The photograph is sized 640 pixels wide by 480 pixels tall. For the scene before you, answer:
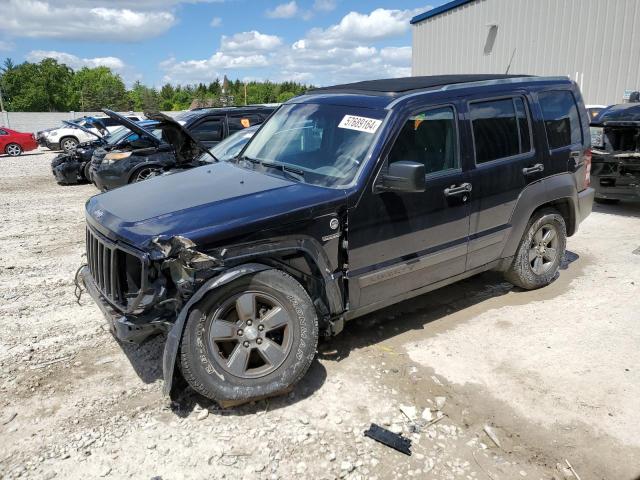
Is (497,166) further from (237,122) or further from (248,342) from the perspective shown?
(237,122)

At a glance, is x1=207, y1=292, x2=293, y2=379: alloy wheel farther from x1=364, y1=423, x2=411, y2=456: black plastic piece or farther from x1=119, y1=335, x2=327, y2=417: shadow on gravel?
x1=364, y1=423, x2=411, y2=456: black plastic piece

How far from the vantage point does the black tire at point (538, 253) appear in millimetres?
4941

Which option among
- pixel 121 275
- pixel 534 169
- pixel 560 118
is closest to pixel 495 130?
pixel 534 169

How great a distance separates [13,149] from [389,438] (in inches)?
980

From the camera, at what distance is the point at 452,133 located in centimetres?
409

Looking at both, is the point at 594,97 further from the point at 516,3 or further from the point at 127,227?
the point at 127,227

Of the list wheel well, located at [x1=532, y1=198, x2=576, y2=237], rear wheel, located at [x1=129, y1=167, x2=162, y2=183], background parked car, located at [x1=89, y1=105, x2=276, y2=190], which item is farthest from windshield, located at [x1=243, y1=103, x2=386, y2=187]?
rear wheel, located at [x1=129, y1=167, x2=162, y2=183]

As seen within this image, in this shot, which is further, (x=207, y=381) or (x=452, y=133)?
(x=452, y=133)

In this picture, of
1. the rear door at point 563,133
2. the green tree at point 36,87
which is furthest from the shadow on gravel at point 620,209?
the green tree at point 36,87

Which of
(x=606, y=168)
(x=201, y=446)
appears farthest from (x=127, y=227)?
(x=606, y=168)

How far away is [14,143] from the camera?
22.9 m

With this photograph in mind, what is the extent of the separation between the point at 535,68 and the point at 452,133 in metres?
17.5

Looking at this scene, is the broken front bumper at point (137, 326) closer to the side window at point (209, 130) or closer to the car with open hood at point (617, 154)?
the car with open hood at point (617, 154)

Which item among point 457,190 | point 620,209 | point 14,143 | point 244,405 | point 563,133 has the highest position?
point 563,133
